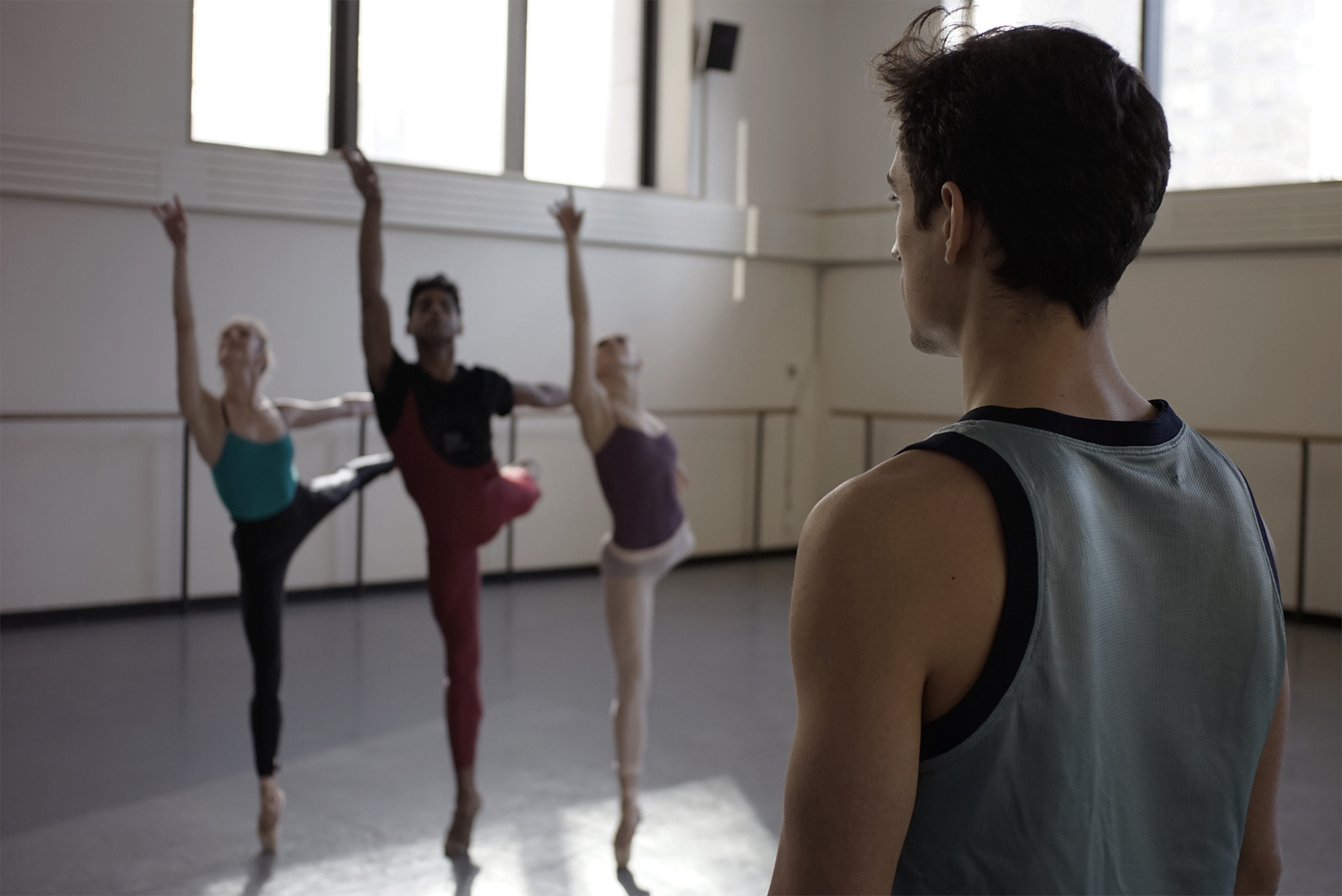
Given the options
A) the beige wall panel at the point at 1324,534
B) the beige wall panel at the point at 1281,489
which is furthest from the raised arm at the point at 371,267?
the beige wall panel at the point at 1324,534

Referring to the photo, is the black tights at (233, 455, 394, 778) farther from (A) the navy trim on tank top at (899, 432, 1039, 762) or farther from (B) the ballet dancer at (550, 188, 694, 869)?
(A) the navy trim on tank top at (899, 432, 1039, 762)

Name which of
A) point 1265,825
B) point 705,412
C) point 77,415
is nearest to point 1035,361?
point 1265,825

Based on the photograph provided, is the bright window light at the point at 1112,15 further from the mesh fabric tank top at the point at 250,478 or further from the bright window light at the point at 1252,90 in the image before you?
the mesh fabric tank top at the point at 250,478

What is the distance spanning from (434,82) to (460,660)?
4.83 metres

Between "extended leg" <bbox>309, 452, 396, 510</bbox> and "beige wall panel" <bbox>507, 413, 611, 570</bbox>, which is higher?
"extended leg" <bbox>309, 452, 396, 510</bbox>

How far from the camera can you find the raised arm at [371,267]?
318 cm

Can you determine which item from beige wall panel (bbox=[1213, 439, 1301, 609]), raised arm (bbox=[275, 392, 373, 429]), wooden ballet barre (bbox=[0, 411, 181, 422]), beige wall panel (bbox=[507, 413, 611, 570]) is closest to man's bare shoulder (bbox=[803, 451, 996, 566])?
raised arm (bbox=[275, 392, 373, 429])

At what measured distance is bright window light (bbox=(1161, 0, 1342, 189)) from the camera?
6781mm

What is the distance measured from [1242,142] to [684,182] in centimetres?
345

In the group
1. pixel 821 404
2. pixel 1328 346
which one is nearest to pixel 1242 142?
pixel 1328 346

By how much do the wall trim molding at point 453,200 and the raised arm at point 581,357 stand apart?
3553 mm

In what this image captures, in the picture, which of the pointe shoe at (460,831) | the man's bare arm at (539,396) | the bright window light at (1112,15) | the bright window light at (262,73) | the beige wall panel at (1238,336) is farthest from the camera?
the bright window light at (1112,15)

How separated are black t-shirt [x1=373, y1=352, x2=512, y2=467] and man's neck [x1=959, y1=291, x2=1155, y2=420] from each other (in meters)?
2.73

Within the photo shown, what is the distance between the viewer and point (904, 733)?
29.4 inches
